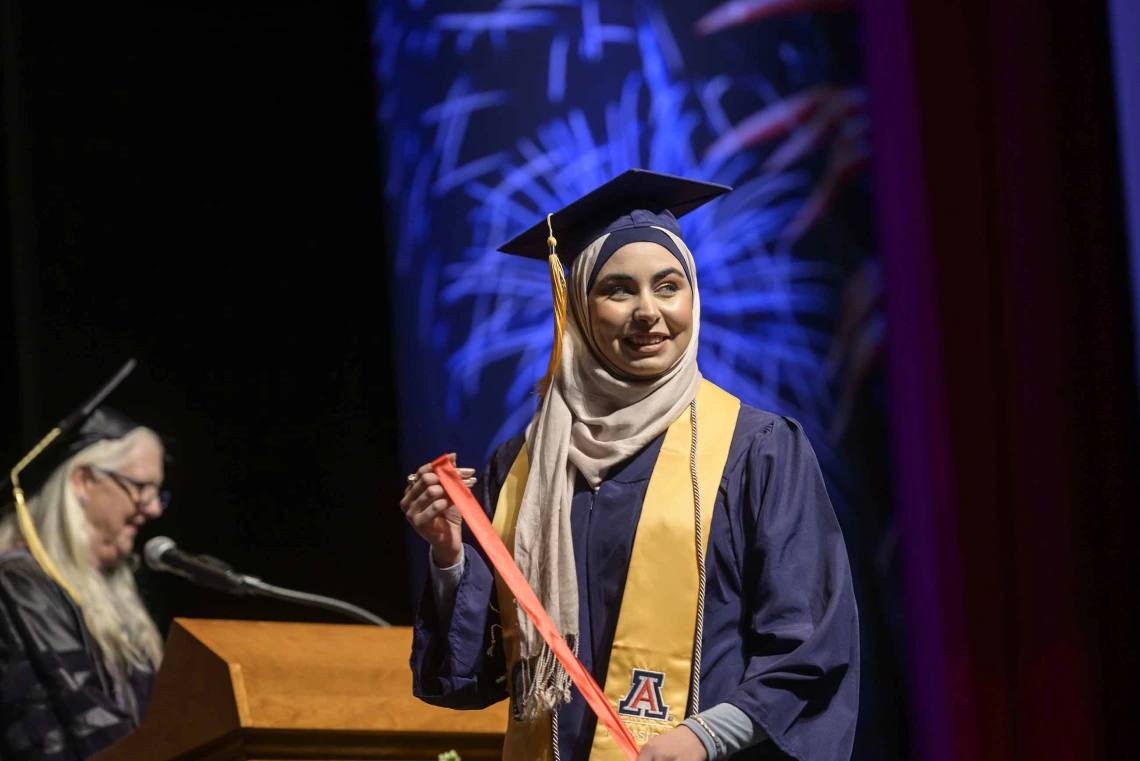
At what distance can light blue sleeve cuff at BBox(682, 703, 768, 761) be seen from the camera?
6.70 feet

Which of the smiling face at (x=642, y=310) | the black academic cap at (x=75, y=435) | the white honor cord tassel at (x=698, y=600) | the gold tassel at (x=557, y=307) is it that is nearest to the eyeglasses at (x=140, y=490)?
the black academic cap at (x=75, y=435)

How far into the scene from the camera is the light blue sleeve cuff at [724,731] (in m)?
2.04

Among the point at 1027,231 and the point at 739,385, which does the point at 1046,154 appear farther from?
the point at 739,385

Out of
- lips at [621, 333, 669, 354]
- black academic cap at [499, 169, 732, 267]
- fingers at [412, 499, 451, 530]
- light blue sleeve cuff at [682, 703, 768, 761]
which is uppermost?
black academic cap at [499, 169, 732, 267]

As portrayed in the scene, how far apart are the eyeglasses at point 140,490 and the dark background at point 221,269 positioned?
0.20 ft

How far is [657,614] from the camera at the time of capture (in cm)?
222

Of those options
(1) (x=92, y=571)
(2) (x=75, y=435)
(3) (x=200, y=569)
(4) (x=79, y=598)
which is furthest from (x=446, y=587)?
(2) (x=75, y=435)

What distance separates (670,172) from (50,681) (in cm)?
285

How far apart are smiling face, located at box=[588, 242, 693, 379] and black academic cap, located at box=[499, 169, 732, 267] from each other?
8cm

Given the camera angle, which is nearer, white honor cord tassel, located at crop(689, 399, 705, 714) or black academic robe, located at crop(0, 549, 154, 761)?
white honor cord tassel, located at crop(689, 399, 705, 714)

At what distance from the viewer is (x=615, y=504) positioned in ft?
7.64

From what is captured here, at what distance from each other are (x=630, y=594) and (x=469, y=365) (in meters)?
2.85

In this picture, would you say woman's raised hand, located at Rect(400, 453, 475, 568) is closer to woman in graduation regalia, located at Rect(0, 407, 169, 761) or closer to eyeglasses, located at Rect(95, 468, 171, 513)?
woman in graduation regalia, located at Rect(0, 407, 169, 761)

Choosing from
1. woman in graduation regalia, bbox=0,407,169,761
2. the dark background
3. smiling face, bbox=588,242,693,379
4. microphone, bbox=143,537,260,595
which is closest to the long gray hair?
woman in graduation regalia, bbox=0,407,169,761
